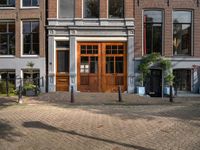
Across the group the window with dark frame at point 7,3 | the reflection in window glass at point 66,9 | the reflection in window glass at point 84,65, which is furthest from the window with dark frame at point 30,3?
the reflection in window glass at point 84,65

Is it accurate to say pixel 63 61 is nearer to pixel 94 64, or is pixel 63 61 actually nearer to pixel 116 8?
pixel 94 64

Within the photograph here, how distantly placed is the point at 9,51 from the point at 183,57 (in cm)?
1119

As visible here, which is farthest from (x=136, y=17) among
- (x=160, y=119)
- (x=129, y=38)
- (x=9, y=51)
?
(x=160, y=119)

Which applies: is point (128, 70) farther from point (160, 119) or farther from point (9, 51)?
point (160, 119)

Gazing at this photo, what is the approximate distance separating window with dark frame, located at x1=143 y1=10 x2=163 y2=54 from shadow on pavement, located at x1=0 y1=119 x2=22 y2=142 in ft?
44.9

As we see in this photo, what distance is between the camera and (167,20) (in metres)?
22.8

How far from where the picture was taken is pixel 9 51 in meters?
23.6

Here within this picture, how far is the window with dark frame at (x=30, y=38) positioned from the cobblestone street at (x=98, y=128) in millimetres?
8961

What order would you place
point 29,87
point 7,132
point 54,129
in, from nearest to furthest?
point 7,132
point 54,129
point 29,87

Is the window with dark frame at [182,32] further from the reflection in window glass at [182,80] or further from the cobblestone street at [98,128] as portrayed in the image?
the cobblestone street at [98,128]

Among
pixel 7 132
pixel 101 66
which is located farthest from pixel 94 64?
pixel 7 132

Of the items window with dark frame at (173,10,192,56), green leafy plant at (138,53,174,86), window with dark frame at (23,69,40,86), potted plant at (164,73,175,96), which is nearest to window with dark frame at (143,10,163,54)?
green leafy plant at (138,53,174,86)

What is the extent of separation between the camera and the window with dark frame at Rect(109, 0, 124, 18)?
75.8ft

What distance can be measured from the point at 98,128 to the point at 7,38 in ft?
49.3
